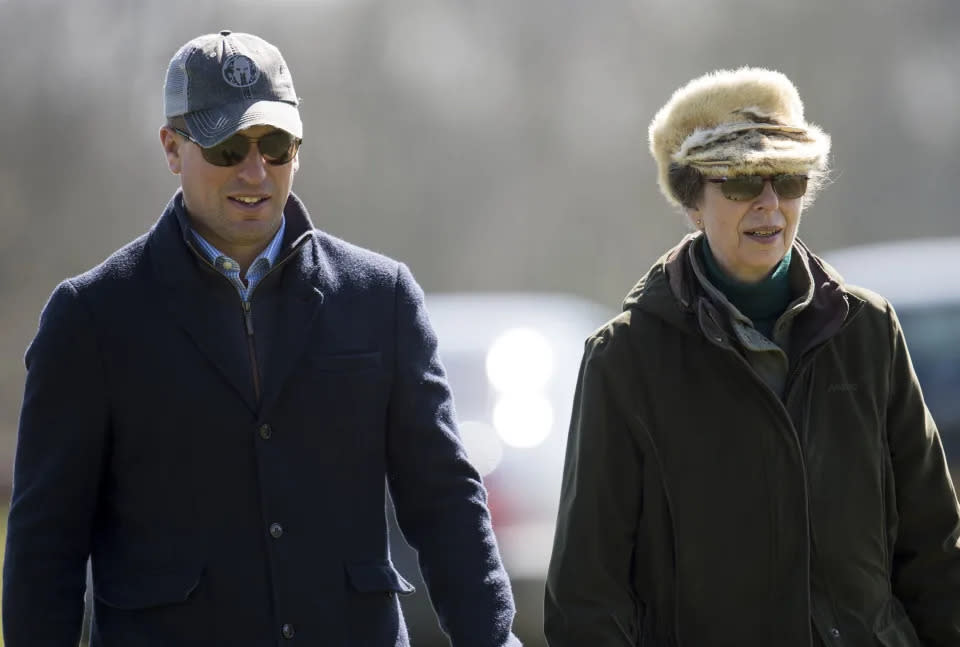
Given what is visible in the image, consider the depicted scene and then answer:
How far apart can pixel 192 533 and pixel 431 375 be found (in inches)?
24.4

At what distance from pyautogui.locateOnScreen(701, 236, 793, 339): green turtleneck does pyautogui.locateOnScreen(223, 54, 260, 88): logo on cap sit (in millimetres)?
1137

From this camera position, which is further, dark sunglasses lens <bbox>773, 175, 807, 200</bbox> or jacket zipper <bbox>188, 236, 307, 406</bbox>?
dark sunglasses lens <bbox>773, 175, 807, 200</bbox>

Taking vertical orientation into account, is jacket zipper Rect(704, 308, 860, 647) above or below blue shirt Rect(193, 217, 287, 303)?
below

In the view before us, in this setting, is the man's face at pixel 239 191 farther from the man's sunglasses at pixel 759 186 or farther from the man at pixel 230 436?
the man's sunglasses at pixel 759 186

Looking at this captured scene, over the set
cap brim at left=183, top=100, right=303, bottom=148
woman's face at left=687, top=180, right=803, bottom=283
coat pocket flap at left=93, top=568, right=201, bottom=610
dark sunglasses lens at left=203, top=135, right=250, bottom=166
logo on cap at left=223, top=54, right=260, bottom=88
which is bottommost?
coat pocket flap at left=93, top=568, right=201, bottom=610

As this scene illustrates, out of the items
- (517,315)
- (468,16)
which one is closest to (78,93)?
(468,16)

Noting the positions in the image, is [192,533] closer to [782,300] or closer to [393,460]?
[393,460]

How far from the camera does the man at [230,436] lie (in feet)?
10.3

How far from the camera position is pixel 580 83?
1056 inches

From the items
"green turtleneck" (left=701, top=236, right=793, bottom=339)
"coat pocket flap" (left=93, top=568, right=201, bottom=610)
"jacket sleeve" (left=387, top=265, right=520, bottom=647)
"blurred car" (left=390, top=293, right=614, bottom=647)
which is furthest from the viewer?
"blurred car" (left=390, top=293, right=614, bottom=647)

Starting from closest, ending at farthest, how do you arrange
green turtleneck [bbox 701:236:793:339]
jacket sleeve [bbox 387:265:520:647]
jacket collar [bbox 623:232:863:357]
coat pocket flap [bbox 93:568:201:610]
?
A: coat pocket flap [bbox 93:568:201:610]
jacket sleeve [bbox 387:265:520:647]
jacket collar [bbox 623:232:863:357]
green turtleneck [bbox 701:236:793:339]

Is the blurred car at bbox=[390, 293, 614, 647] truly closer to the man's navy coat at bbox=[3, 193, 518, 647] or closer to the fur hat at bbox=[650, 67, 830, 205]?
the fur hat at bbox=[650, 67, 830, 205]

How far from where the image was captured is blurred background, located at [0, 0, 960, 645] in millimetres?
24266

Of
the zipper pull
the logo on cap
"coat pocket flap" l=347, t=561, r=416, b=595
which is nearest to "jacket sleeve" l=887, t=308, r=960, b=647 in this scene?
"coat pocket flap" l=347, t=561, r=416, b=595
